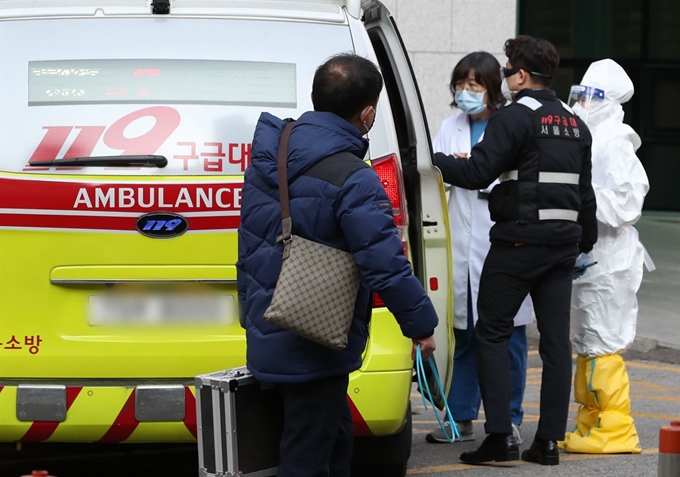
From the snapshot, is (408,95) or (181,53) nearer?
(181,53)

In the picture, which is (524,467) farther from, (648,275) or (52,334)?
(648,275)

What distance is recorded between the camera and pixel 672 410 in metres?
7.16

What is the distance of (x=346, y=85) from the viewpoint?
12.6 ft

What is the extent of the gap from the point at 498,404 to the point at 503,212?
79 cm

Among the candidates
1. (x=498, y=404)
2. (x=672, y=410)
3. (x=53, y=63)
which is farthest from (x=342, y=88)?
(x=672, y=410)

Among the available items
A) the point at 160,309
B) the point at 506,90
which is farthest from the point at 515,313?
the point at 160,309

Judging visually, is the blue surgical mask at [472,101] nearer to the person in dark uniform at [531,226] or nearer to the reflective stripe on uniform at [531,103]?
the person in dark uniform at [531,226]

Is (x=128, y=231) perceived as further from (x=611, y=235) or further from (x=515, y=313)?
(x=611, y=235)

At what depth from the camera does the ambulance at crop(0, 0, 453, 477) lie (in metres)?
4.36

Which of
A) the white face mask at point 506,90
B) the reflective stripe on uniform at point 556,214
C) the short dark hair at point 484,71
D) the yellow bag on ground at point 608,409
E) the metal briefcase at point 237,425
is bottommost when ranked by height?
the yellow bag on ground at point 608,409

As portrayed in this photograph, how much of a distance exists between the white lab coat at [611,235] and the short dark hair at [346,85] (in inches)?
87.4

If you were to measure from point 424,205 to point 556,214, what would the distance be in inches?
23.4

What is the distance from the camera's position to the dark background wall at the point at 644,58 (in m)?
18.1

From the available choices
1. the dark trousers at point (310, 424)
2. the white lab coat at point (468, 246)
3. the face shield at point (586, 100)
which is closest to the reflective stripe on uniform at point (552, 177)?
the face shield at point (586, 100)
